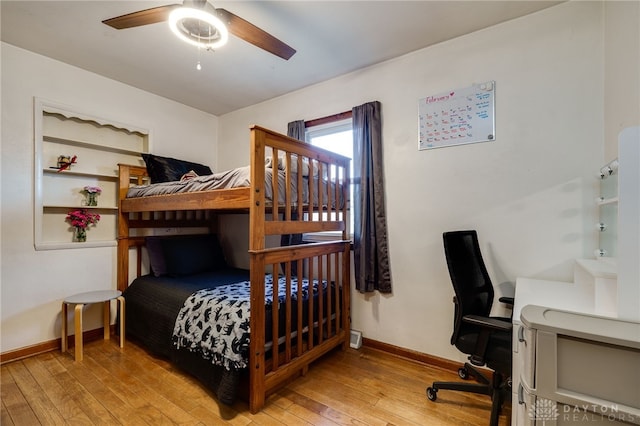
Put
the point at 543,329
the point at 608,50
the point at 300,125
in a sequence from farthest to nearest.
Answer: the point at 300,125, the point at 608,50, the point at 543,329

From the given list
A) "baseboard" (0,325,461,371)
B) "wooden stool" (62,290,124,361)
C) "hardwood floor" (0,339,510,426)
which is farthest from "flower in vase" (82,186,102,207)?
"hardwood floor" (0,339,510,426)

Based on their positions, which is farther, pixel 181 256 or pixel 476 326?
pixel 181 256

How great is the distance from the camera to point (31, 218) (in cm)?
229

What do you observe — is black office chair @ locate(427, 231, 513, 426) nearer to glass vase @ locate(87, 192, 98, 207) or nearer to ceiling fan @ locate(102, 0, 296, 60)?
ceiling fan @ locate(102, 0, 296, 60)

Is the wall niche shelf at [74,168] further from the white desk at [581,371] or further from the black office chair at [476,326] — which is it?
the white desk at [581,371]

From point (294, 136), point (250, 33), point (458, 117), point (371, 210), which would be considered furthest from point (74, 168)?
point (458, 117)

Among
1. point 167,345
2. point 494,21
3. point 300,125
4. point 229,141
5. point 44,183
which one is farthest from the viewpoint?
point 229,141

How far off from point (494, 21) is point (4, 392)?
161 inches

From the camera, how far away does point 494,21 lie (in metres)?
1.92

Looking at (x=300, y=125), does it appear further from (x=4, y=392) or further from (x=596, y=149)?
(x=4, y=392)

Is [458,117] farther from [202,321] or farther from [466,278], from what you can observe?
[202,321]

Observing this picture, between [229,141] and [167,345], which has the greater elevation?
[229,141]

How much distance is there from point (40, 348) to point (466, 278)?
132 inches

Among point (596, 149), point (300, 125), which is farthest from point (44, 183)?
point (596, 149)
